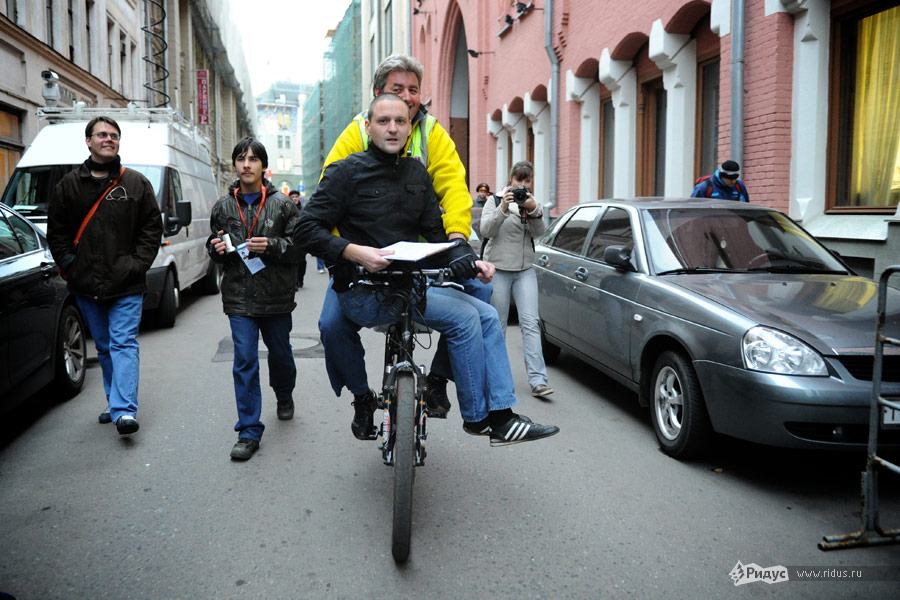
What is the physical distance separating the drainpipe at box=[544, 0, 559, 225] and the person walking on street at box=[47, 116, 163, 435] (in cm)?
1228

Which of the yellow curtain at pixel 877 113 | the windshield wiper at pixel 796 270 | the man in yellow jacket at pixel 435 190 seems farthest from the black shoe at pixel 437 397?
the yellow curtain at pixel 877 113

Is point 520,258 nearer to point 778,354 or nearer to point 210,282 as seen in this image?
point 778,354

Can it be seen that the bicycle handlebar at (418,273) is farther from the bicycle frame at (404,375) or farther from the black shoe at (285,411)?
the black shoe at (285,411)

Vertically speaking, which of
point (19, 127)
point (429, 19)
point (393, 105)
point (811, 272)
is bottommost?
point (811, 272)

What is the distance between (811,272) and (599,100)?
10884 mm

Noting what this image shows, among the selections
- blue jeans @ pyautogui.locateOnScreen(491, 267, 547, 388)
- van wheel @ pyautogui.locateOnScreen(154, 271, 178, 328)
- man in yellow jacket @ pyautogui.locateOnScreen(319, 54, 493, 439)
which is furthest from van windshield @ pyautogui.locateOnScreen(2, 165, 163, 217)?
man in yellow jacket @ pyautogui.locateOnScreen(319, 54, 493, 439)

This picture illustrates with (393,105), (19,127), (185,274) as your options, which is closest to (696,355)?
(393,105)

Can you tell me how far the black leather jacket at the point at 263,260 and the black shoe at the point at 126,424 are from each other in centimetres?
92

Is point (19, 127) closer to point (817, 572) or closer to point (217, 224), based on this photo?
point (217, 224)

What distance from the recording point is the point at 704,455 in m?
4.79

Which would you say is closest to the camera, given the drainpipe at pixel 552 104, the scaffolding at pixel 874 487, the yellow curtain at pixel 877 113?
the scaffolding at pixel 874 487

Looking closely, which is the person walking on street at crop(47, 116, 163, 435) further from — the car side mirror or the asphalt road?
the car side mirror

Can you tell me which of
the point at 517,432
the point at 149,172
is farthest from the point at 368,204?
the point at 149,172

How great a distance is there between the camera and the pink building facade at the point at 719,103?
872 cm
